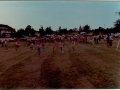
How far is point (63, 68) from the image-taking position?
292 inches

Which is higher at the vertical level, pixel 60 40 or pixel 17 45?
pixel 60 40

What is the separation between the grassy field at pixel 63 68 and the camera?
7.27m

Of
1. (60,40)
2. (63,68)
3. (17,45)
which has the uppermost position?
(60,40)

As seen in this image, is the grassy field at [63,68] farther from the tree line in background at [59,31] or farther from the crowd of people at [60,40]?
the tree line in background at [59,31]

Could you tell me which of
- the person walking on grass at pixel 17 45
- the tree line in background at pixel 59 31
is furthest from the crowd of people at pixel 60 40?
the tree line in background at pixel 59 31

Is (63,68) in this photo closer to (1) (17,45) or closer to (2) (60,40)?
(2) (60,40)

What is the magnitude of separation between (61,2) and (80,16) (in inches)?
21.3

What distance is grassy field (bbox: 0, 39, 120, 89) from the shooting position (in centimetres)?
727

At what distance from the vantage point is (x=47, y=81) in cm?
728

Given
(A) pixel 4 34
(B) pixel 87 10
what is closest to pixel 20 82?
(A) pixel 4 34

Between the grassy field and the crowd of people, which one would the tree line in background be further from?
the grassy field

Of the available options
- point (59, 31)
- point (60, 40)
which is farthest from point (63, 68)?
point (59, 31)

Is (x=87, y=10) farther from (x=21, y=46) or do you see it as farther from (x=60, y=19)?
(x=21, y=46)

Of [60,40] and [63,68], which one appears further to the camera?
[60,40]
